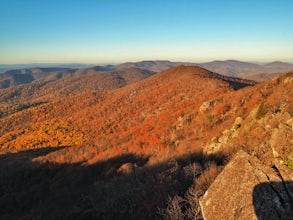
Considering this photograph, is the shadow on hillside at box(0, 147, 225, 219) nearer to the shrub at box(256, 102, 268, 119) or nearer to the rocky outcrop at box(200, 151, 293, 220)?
the shrub at box(256, 102, 268, 119)

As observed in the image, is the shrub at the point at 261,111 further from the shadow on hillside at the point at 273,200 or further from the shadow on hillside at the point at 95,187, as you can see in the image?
the shadow on hillside at the point at 273,200

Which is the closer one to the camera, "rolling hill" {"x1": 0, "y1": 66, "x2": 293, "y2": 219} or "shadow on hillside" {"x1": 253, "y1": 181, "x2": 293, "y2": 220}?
"shadow on hillside" {"x1": 253, "y1": 181, "x2": 293, "y2": 220}

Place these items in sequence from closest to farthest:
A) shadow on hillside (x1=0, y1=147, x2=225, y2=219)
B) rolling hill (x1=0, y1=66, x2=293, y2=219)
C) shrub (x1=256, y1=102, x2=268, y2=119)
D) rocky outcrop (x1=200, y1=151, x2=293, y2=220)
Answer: rocky outcrop (x1=200, y1=151, x2=293, y2=220) < rolling hill (x1=0, y1=66, x2=293, y2=219) < shadow on hillside (x1=0, y1=147, x2=225, y2=219) < shrub (x1=256, y1=102, x2=268, y2=119)

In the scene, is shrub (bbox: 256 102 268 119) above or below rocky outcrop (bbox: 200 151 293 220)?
below

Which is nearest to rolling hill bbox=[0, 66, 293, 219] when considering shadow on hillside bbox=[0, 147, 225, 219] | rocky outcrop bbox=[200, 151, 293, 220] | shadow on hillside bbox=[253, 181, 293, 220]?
shadow on hillside bbox=[0, 147, 225, 219]

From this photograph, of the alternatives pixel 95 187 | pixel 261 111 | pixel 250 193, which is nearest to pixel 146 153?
pixel 95 187

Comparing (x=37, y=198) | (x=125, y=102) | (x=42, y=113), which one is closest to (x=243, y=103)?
(x=37, y=198)

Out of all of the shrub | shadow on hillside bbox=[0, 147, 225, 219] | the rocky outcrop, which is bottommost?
shadow on hillside bbox=[0, 147, 225, 219]
